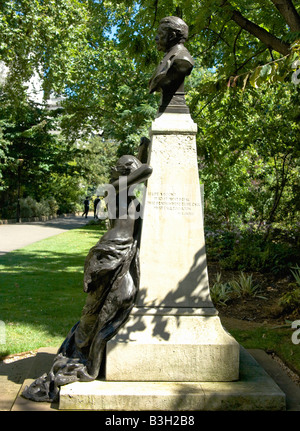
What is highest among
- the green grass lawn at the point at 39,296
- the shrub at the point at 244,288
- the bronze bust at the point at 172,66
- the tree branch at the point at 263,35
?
the tree branch at the point at 263,35

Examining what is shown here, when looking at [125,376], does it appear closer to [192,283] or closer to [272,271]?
[192,283]

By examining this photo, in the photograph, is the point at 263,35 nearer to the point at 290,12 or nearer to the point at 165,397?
the point at 290,12

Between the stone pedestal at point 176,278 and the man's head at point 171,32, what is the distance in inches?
29.3

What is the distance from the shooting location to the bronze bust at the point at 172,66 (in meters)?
4.32

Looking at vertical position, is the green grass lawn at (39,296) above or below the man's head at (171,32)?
below

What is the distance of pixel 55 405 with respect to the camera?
149 inches

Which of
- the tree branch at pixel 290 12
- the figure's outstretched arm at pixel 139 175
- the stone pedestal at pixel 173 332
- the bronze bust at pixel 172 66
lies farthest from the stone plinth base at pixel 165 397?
the tree branch at pixel 290 12

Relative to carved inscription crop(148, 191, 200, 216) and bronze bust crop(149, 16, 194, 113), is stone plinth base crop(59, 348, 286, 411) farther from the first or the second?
bronze bust crop(149, 16, 194, 113)

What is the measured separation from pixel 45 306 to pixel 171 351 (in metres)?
4.37

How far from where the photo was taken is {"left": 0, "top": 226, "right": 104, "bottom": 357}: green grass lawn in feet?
20.5

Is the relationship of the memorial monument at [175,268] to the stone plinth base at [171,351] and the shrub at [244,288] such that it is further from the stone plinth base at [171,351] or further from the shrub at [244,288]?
the shrub at [244,288]

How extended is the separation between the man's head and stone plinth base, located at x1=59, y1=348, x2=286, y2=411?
3242mm
